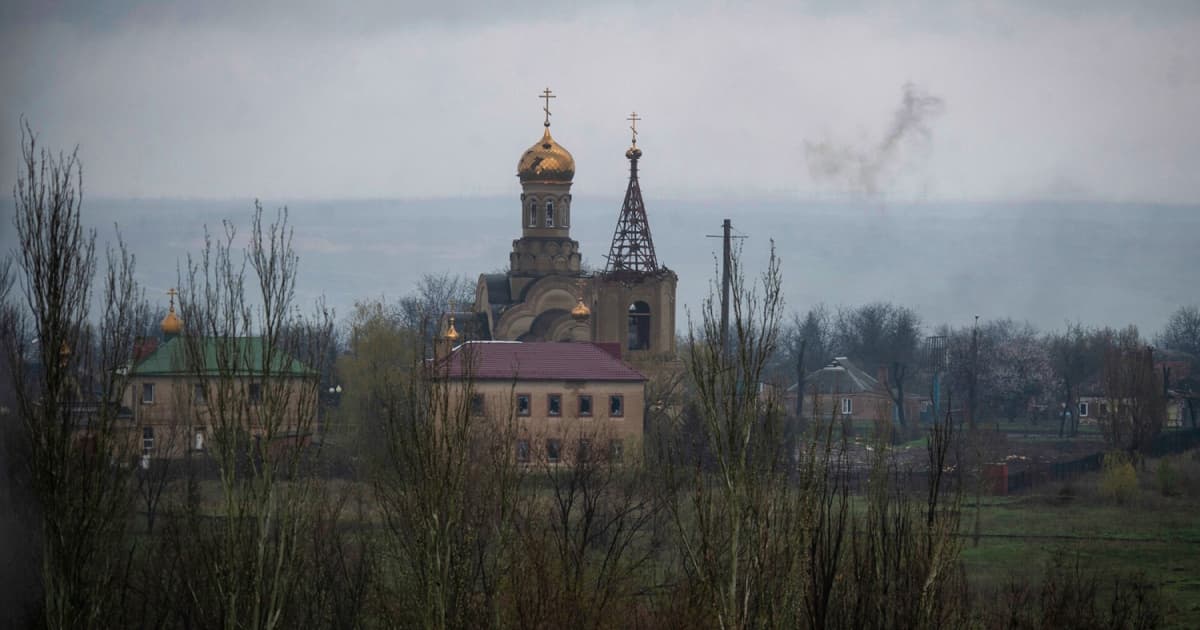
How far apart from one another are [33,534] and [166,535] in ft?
11.2

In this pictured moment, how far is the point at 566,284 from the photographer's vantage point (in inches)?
2181

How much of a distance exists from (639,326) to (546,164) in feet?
27.0

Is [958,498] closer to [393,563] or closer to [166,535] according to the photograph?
[393,563]

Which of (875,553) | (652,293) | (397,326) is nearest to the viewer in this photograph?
(875,553)

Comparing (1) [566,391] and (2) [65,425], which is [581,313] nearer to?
(1) [566,391]

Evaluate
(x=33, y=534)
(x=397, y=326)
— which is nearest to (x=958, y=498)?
(x=33, y=534)

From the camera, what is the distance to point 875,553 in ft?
51.6

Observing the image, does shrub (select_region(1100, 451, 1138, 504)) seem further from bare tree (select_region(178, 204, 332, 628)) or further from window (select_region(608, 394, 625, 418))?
bare tree (select_region(178, 204, 332, 628))

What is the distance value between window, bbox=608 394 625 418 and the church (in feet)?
12.4

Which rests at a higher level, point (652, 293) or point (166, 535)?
point (652, 293)

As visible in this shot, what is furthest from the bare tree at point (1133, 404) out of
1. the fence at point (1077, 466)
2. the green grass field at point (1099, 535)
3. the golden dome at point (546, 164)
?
the golden dome at point (546, 164)

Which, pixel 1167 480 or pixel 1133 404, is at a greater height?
pixel 1133 404

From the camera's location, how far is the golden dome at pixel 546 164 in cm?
5753

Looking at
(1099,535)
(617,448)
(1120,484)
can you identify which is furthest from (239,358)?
(1120,484)
